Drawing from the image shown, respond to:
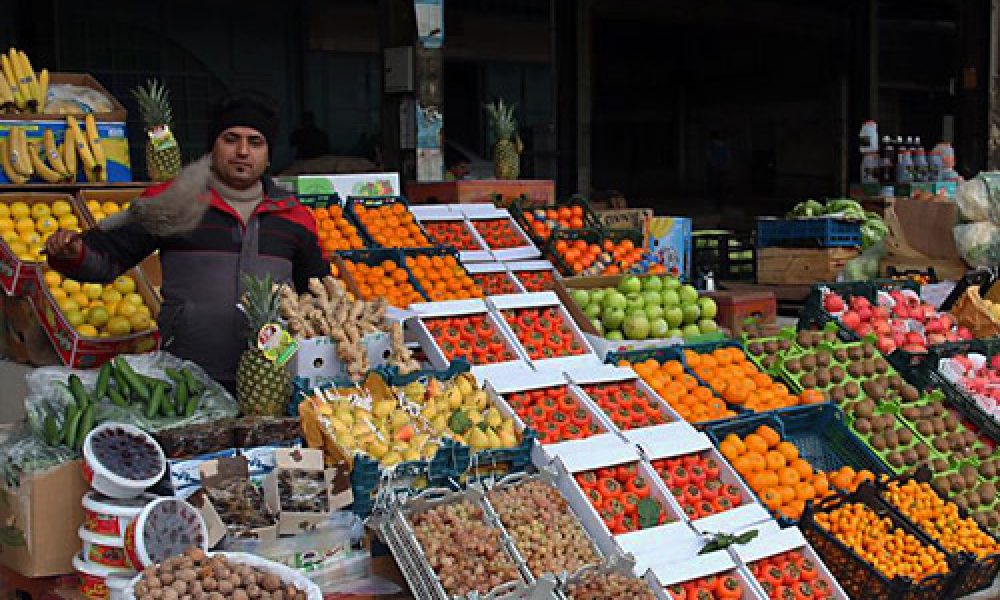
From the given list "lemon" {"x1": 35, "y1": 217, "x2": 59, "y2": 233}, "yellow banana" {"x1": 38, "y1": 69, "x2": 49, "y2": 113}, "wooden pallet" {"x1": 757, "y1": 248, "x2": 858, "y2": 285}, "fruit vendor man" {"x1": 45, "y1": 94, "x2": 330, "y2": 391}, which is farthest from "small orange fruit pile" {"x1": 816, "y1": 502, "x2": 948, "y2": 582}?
"wooden pallet" {"x1": 757, "y1": 248, "x2": 858, "y2": 285}

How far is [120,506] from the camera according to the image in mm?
2904

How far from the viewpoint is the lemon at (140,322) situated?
178 inches

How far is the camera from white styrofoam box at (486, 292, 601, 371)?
4.50 metres

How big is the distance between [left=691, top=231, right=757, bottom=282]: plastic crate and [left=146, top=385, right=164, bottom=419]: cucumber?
241 inches

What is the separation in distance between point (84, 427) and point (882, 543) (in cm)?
270

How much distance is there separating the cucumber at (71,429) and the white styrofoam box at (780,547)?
2.08 m

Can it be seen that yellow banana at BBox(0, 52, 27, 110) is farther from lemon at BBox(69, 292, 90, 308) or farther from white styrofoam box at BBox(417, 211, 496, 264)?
white styrofoam box at BBox(417, 211, 496, 264)

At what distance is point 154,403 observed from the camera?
3.40 m

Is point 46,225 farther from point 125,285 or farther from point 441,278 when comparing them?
point 441,278

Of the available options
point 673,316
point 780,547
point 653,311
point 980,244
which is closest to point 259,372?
point 780,547

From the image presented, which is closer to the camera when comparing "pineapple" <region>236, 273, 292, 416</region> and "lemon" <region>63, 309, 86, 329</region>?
"pineapple" <region>236, 273, 292, 416</region>

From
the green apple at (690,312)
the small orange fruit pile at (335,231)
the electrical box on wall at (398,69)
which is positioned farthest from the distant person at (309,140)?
the green apple at (690,312)

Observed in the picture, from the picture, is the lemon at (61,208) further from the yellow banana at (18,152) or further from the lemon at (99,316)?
the lemon at (99,316)

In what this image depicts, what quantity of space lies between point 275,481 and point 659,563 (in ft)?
4.18
